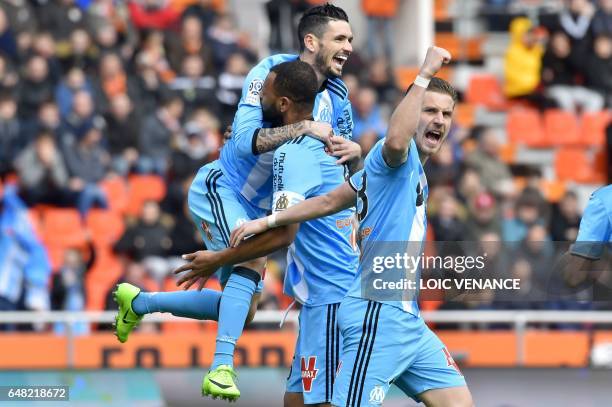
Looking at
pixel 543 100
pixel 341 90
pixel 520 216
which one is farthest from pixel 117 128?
pixel 341 90

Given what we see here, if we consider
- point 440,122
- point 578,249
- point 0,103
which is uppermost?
point 0,103

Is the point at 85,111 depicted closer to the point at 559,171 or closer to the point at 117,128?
the point at 117,128

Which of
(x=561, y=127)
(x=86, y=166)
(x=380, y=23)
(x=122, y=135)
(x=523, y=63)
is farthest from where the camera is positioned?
(x=380, y=23)

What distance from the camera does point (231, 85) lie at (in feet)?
54.2

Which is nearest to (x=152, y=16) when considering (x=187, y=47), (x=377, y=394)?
(x=187, y=47)

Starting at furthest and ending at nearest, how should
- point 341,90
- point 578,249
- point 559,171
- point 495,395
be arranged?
1. point 559,171
2. point 495,395
3. point 341,90
4. point 578,249

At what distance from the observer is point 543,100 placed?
18219mm

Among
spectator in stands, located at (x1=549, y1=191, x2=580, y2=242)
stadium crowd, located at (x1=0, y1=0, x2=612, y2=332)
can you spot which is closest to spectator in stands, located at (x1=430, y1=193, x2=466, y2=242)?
stadium crowd, located at (x1=0, y1=0, x2=612, y2=332)

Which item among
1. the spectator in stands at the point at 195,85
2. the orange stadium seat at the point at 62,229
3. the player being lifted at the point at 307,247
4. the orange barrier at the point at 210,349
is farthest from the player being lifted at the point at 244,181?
the spectator in stands at the point at 195,85

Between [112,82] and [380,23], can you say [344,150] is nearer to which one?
[112,82]

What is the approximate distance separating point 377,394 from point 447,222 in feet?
24.7

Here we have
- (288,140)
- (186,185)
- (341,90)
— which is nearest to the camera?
(288,140)

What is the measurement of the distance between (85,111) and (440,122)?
27.0 ft

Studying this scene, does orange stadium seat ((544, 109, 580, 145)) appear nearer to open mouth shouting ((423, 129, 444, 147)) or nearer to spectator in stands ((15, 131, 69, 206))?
spectator in stands ((15, 131, 69, 206))
